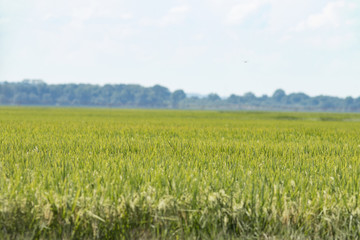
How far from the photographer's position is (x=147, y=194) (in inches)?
127

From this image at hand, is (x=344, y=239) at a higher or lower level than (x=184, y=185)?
lower

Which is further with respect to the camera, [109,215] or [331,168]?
[331,168]

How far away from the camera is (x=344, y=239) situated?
10.0 ft

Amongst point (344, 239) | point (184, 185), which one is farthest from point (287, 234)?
point (184, 185)

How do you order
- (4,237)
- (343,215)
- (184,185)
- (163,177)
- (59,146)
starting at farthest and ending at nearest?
(59,146) → (163,177) → (184,185) → (343,215) → (4,237)

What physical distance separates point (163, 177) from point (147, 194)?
1.86 ft

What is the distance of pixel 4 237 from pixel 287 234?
2310mm

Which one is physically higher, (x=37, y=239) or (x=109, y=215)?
(x=109, y=215)

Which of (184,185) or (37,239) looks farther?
(184,185)

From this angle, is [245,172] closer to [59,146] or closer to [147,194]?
[147,194]

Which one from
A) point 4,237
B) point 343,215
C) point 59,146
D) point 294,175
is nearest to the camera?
point 4,237

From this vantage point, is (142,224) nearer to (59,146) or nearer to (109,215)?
(109,215)

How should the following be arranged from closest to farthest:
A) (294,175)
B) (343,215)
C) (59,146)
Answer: (343,215) → (294,175) → (59,146)

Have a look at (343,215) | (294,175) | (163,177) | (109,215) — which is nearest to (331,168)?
(294,175)
